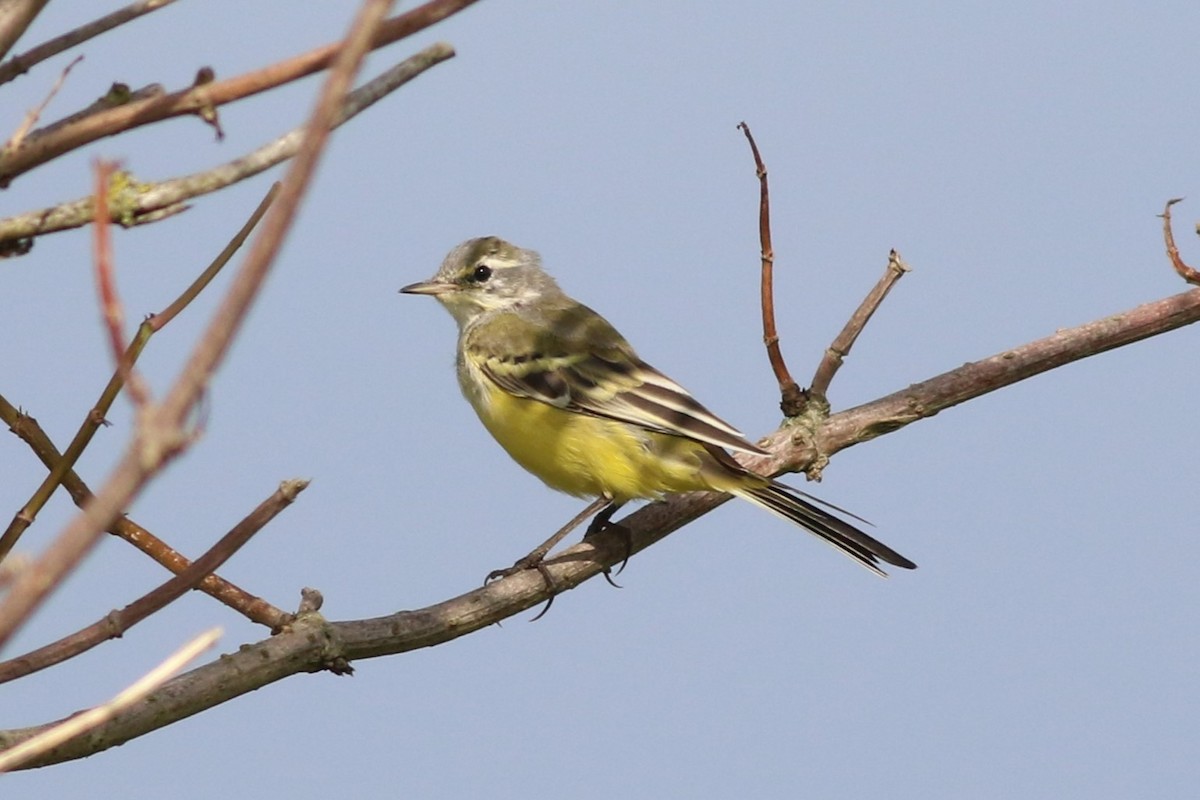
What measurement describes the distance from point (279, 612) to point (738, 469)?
2.10 metres

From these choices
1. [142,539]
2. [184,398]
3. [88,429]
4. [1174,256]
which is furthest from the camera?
[1174,256]

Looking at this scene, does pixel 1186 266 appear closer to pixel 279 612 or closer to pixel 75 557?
pixel 279 612

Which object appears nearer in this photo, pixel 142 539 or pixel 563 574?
pixel 142 539

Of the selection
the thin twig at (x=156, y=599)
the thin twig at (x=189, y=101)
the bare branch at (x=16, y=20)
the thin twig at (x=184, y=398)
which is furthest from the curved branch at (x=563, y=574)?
the thin twig at (x=184, y=398)

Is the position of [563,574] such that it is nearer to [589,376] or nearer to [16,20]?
[589,376]

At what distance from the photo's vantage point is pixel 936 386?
5.22m

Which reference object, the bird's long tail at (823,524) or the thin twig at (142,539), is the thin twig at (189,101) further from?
the bird's long tail at (823,524)

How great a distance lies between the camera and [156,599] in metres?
1.73

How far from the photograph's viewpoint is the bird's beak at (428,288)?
286 inches

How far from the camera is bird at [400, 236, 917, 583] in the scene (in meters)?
5.55

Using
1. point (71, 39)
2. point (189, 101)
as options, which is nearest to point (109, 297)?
point (189, 101)

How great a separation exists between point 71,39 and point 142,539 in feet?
6.03

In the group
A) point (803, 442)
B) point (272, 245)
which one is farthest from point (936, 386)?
point (272, 245)

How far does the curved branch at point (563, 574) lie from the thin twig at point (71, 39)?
178 centimetres
